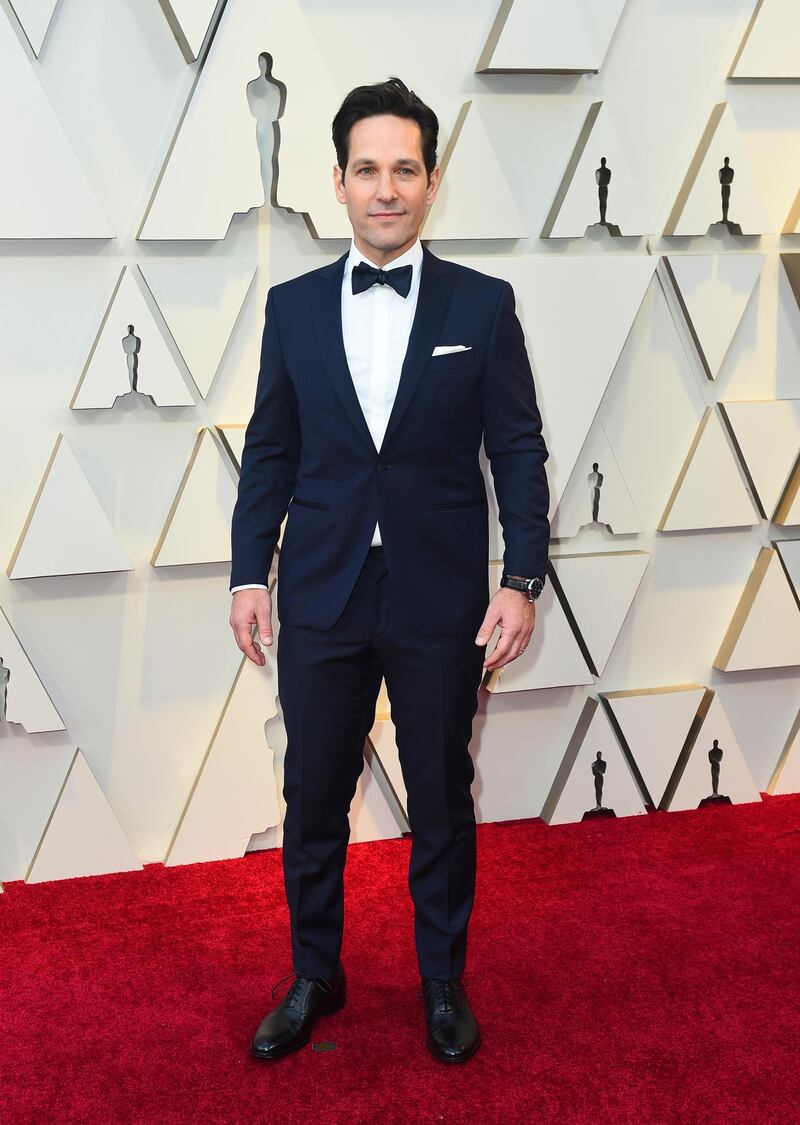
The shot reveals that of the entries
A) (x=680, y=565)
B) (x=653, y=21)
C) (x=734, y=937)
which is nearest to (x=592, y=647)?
(x=680, y=565)

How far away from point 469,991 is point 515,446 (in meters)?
1.02

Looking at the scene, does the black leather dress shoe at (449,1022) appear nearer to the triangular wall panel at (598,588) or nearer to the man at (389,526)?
the man at (389,526)

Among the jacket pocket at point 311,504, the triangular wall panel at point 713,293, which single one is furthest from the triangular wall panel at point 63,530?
the triangular wall panel at point 713,293

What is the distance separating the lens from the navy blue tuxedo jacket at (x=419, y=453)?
5.93ft

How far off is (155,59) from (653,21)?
3.74 ft

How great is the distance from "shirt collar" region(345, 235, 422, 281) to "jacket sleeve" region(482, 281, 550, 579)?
151mm

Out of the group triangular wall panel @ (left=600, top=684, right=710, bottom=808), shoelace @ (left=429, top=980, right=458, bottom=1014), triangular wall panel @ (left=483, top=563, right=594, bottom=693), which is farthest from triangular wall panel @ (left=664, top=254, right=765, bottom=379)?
shoelace @ (left=429, top=980, right=458, bottom=1014)

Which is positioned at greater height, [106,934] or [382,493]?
[382,493]

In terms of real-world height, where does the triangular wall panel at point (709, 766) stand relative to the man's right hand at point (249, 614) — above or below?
below

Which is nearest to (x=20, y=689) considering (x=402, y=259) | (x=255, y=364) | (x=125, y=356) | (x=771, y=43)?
(x=125, y=356)

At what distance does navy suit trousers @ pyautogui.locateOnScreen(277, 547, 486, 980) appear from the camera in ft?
6.04

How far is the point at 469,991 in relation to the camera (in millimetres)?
2064

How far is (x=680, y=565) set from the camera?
2.83 meters

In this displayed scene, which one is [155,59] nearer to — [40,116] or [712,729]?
[40,116]
